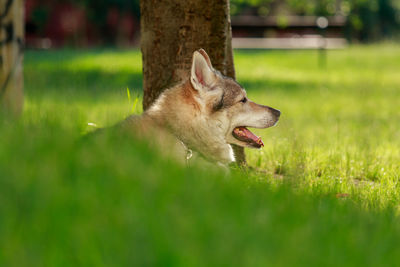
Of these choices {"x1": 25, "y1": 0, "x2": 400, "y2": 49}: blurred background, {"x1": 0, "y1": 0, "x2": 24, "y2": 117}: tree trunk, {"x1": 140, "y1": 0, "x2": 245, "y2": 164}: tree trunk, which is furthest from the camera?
{"x1": 25, "y1": 0, "x2": 400, "y2": 49}: blurred background

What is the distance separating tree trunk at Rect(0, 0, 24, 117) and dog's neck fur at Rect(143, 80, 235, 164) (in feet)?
9.60

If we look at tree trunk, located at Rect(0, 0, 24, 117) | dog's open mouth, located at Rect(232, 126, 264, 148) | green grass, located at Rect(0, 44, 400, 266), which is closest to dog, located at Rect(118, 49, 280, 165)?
dog's open mouth, located at Rect(232, 126, 264, 148)

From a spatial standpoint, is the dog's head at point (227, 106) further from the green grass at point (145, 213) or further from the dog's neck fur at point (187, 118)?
the green grass at point (145, 213)

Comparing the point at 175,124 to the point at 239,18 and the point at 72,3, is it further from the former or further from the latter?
the point at 239,18

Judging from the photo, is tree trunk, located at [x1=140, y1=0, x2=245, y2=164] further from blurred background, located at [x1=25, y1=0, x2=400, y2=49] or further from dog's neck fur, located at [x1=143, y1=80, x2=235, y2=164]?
blurred background, located at [x1=25, y1=0, x2=400, y2=49]

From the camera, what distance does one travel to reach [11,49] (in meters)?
7.24

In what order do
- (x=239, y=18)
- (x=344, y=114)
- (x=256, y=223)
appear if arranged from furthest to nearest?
(x=239, y=18), (x=344, y=114), (x=256, y=223)

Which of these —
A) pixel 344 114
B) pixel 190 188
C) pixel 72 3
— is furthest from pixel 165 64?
pixel 72 3

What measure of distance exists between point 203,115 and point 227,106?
0.30m

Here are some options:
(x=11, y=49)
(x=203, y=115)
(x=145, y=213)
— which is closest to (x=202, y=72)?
(x=203, y=115)

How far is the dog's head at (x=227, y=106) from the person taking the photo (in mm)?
4789

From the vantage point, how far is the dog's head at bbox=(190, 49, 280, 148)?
189 inches

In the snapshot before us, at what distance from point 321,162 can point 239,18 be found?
41815 millimetres

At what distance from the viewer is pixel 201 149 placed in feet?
16.1
